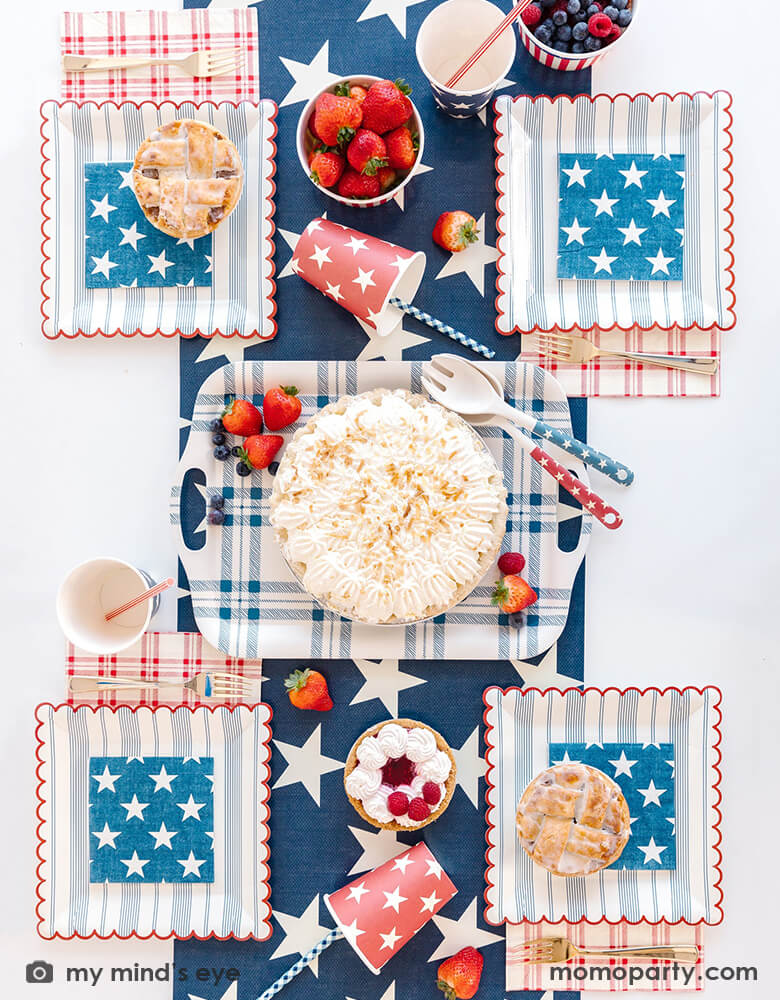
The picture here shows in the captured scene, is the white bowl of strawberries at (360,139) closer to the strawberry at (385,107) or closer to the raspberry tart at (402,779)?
the strawberry at (385,107)

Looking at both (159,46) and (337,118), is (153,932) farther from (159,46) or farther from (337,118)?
(159,46)

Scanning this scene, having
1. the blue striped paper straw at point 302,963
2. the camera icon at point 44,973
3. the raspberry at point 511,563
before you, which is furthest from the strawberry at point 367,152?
the camera icon at point 44,973

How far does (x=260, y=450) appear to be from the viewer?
2039mm

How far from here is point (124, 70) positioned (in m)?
2.14

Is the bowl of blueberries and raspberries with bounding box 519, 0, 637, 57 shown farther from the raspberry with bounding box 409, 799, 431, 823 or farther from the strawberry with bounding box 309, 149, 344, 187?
the raspberry with bounding box 409, 799, 431, 823

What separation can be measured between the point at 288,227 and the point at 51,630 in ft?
4.06

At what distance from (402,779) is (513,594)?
21.7 inches

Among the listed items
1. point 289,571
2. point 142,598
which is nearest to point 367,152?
point 289,571

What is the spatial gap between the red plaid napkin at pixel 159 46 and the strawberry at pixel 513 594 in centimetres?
143

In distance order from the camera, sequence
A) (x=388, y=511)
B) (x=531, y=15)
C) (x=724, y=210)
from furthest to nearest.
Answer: (x=724, y=210), (x=531, y=15), (x=388, y=511)

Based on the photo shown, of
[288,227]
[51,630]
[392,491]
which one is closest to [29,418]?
[51,630]

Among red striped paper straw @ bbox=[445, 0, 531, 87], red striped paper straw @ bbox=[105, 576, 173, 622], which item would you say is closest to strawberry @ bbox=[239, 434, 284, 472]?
red striped paper straw @ bbox=[105, 576, 173, 622]

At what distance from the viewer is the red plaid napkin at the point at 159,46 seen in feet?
6.98

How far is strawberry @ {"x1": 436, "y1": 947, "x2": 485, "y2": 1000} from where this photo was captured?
80.4 inches
